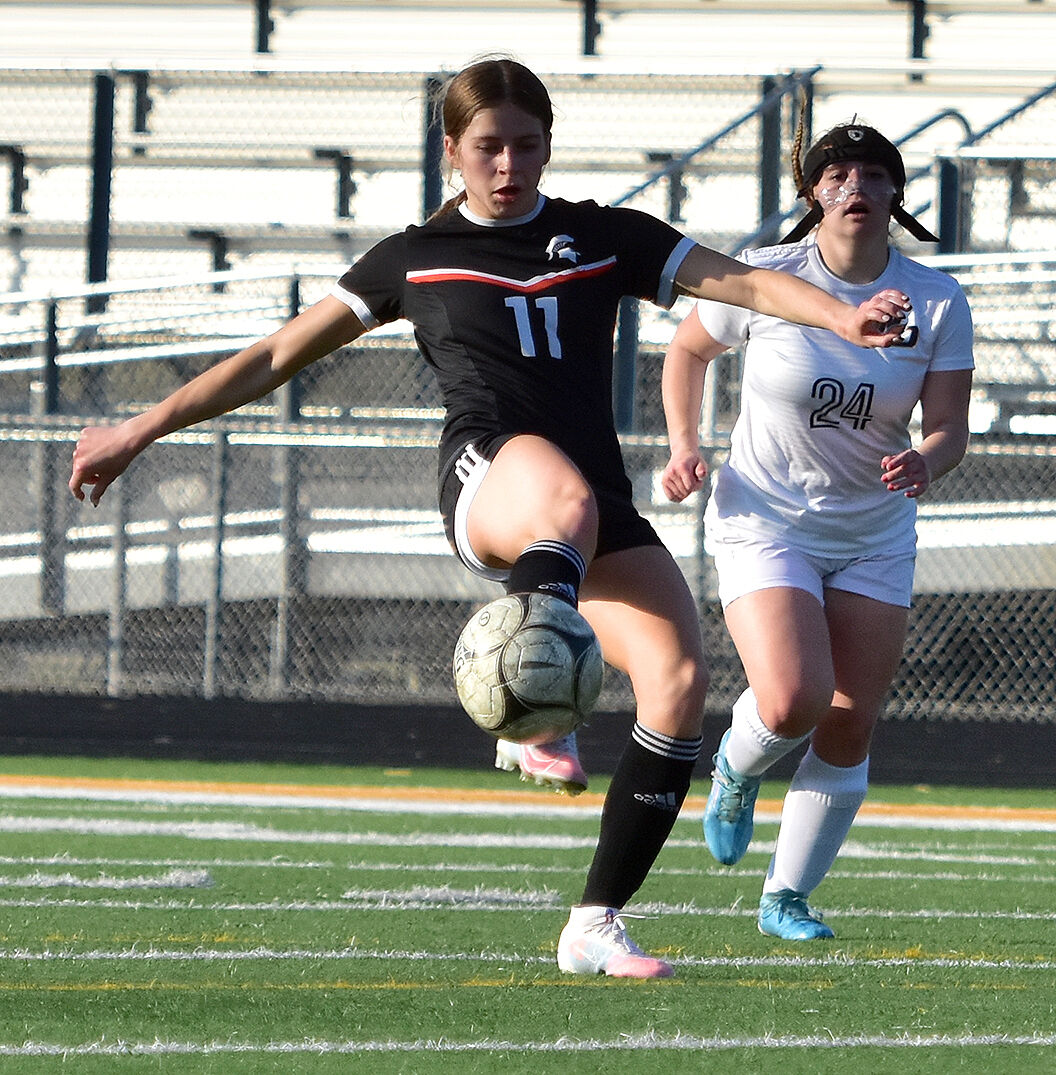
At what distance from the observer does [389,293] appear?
414cm

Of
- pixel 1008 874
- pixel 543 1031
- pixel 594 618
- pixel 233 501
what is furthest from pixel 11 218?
pixel 543 1031

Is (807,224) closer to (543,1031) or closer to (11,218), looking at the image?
(543,1031)

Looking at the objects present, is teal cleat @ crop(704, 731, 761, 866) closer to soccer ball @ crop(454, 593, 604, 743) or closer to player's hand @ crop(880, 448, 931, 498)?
player's hand @ crop(880, 448, 931, 498)

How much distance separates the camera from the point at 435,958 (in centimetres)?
421

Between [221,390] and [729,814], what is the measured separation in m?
1.73

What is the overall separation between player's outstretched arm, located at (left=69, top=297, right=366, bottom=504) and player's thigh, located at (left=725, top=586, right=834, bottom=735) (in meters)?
1.20

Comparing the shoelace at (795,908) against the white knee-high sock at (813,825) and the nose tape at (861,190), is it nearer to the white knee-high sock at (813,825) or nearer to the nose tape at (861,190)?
the white knee-high sock at (813,825)

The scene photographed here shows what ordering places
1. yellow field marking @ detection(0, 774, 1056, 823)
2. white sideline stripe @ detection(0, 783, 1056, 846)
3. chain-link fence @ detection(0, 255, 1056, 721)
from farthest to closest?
chain-link fence @ detection(0, 255, 1056, 721) → yellow field marking @ detection(0, 774, 1056, 823) → white sideline stripe @ detection(0, 783, 1056, 846)

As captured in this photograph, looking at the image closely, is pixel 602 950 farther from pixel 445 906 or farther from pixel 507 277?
pixel 507 277

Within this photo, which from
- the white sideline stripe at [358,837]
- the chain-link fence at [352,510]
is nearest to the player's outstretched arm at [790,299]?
the white sideline stripe at [358,837]

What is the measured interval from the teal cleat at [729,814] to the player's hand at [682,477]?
68cm

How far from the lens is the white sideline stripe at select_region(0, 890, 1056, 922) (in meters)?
5.06

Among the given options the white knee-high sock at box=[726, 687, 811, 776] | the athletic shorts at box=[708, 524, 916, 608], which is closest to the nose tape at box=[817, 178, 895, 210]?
the athletic shorts at box=[708, 524, 916, 608]

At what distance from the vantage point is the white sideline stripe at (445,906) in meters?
5.06
